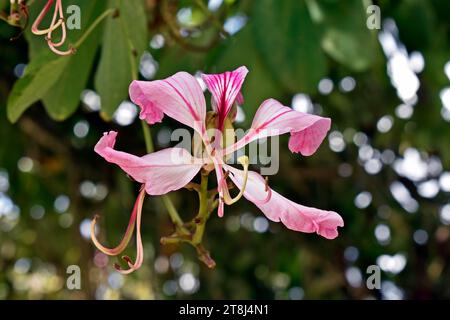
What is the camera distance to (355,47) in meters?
1.25

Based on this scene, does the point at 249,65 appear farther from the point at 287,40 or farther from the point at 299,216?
the point at 299,216

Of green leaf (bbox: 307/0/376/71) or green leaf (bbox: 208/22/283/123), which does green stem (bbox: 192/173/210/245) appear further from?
green leaf (bbox: 307/0/376/71)

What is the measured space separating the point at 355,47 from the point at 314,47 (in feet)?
0.28

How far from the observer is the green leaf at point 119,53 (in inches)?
41.1

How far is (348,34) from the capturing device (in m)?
1.25

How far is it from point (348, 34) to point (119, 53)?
38 centimetres

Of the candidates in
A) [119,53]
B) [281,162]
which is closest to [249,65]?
[119,53]

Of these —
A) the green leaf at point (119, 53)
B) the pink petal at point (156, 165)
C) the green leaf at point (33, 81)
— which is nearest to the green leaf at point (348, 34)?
the green leaf at point (119, 53)

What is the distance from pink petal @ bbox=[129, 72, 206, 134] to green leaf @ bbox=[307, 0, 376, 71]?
56 cm

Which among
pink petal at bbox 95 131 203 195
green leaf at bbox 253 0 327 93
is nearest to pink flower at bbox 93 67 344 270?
pink petal at bbox 95 131 203 195

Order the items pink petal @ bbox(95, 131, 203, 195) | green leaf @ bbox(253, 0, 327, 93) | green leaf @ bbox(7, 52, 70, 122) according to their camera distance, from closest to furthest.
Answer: pink petal @ bbox(95, 131, 203, 195) → green leaf @ bbox(7, 52, 70, 122) → green leaf @ bbox(253, 0, 327, 93)

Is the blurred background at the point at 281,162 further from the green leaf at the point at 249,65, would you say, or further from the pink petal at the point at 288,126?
the pink petal at the point at 288,126

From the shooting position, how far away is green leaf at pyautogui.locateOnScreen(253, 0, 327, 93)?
1164 millimetres
